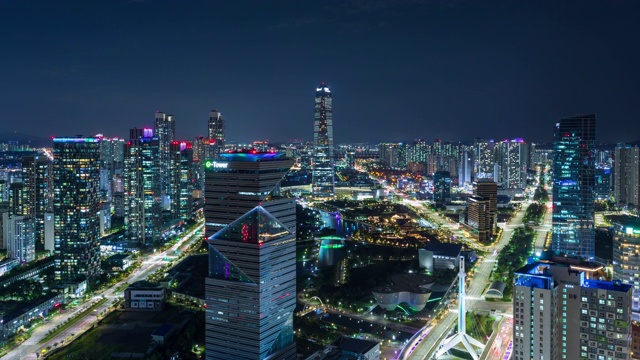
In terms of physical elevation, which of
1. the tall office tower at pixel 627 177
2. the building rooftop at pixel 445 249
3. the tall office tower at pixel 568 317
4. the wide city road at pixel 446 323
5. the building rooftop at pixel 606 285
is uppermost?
the tall office tower at pixel 627 177

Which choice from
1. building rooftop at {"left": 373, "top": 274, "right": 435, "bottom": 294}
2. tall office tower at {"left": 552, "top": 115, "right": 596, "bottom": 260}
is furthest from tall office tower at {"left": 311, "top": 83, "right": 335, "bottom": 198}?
building rooftop at {"left": 373, "top": 274, "right": 435, "bottom": 294}

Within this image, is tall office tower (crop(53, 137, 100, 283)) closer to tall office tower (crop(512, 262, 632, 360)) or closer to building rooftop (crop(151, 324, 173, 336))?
building rooftop (crop(151, 324, 173, 336))

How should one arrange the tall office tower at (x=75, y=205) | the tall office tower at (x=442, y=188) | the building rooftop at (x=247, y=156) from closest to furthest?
the building rooftop at (x=247, y=156)
the tall office tower at (x=75, y=205)
the tall office tower at (x=442, y=188)

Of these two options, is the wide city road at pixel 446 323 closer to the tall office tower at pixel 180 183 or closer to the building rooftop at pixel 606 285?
the building rooftop at pixel 606 285

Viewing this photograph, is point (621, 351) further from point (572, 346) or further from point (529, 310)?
point (529, 310)

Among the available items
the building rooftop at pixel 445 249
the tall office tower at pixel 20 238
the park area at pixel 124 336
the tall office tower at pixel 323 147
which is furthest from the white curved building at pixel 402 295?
the tall office tower at pixel 323 147

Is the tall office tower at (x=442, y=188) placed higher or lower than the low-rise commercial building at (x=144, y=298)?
higher

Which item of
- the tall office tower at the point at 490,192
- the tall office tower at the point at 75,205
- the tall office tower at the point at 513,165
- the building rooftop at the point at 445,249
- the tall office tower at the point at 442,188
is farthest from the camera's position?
the tall office tower at the point at 513,165

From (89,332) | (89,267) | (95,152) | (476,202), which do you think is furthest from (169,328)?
(476,202)
